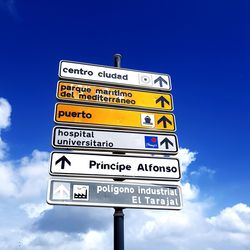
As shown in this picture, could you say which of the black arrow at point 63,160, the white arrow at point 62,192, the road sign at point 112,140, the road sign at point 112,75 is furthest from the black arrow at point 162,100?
the white arrow at point 62,192

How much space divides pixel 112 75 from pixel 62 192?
2.57m

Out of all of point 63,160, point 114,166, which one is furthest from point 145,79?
point 63,160

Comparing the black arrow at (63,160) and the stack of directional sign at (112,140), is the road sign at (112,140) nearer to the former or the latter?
the stack of directional sign at (112,140)

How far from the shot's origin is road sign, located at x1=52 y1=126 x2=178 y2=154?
5.20 m

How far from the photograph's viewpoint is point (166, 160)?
546 cm

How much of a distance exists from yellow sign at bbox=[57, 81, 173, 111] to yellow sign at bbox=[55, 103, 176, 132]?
157 mm

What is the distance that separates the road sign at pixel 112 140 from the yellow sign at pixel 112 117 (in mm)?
143

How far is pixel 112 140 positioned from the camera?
210 inches

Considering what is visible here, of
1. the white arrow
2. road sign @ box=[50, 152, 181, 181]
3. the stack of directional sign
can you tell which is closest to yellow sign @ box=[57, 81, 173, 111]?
the stack of directional sign

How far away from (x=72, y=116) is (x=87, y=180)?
1.20 m

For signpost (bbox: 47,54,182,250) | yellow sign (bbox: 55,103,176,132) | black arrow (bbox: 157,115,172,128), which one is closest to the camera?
signpost (bbox: 47,54,182,250)

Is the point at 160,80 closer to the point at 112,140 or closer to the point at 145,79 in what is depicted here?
the point at 145,79

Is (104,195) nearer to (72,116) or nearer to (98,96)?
(72,116)

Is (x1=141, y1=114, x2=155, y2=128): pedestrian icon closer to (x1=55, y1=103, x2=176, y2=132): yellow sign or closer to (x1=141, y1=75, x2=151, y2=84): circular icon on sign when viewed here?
(x1=55, y1=103, x2=176, y2=132): yellow sign
